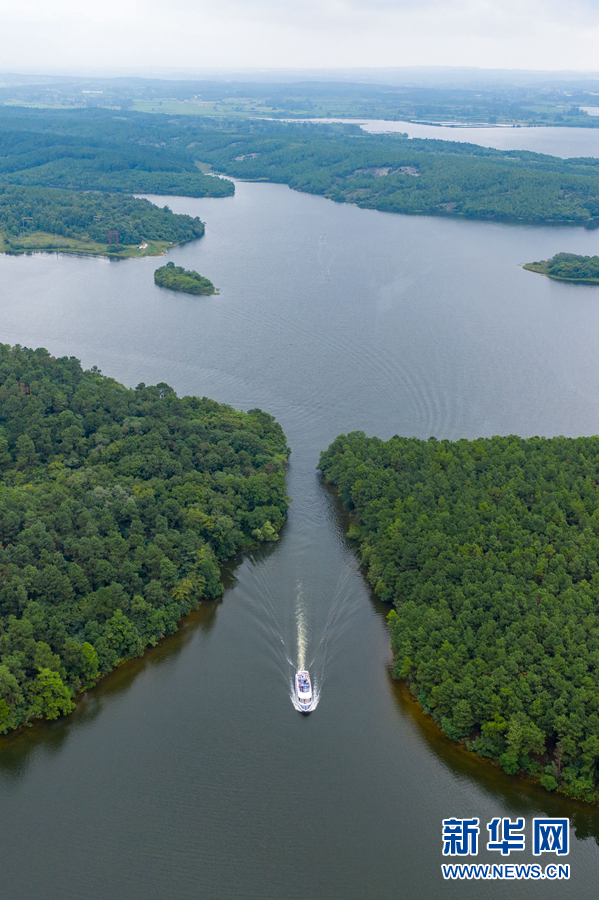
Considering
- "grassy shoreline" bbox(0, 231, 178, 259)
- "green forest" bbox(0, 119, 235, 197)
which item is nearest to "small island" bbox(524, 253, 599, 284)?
"grassy shoreline" bbox(0, 231, 178, 259)

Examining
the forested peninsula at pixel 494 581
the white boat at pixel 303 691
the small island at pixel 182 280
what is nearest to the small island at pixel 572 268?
the small island at pixel 182 280

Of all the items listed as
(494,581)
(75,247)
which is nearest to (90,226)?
(75,247)

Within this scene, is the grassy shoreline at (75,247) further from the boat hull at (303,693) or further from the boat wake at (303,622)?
the boat hull at (303,693)

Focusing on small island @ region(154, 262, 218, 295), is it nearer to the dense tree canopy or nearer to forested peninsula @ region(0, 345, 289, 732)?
the dense tree canopy

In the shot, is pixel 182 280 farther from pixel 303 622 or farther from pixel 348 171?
pixel 348 171

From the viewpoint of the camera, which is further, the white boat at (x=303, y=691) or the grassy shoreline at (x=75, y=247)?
the grassy shoreline at (x=75, y=247)
